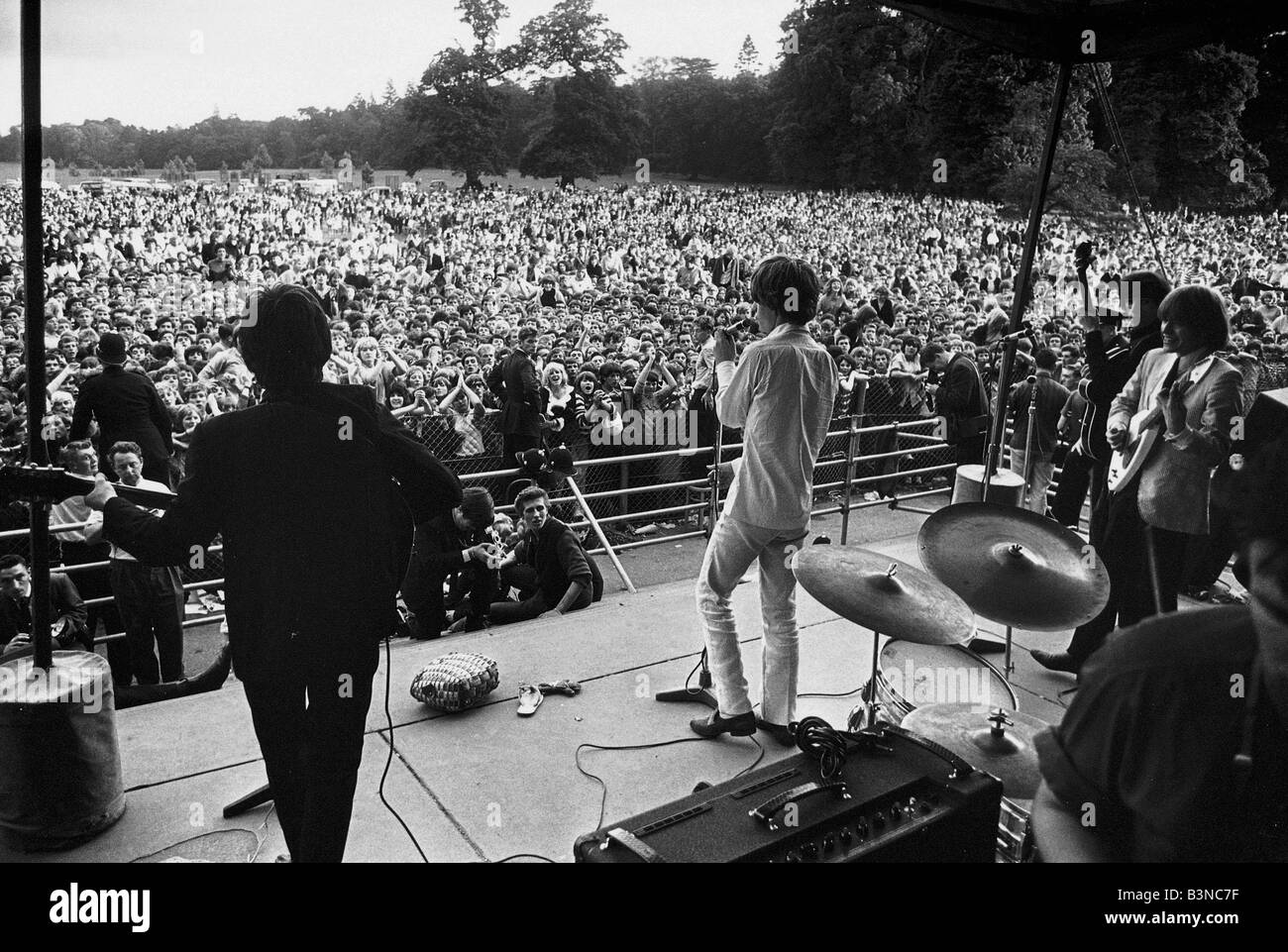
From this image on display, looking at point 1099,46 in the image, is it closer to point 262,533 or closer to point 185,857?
point 262,533

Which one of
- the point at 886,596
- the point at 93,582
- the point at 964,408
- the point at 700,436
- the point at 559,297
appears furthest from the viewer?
the point at 559,297

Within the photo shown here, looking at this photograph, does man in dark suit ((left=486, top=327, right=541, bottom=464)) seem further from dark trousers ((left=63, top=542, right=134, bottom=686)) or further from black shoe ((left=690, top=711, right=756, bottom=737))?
black shoe ((left=690, top=711, right=756, bottom=737))

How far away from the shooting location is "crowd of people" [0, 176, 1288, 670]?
8695 millimetres

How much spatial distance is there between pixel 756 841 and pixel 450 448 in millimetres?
6693

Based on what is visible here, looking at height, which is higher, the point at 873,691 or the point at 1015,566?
the point at 1015,566

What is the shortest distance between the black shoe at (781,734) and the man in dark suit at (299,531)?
5.80 feet

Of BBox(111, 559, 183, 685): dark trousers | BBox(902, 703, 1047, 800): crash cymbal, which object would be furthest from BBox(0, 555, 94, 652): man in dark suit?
BBox(902, 703, 1047, 800): crash cymbal

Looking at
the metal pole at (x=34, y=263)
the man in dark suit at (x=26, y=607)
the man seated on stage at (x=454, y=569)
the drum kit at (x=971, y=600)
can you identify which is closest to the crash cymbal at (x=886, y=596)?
the drum kit at (x=971, y=600)

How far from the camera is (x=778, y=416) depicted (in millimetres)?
3340

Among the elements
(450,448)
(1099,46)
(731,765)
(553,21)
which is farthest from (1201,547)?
(553,21)

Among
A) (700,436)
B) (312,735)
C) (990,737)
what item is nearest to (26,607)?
(312,735)

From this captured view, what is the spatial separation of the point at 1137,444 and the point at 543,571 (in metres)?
3.27

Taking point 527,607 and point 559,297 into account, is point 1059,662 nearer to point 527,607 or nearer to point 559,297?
point 527,607

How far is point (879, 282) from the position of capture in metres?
24.2
